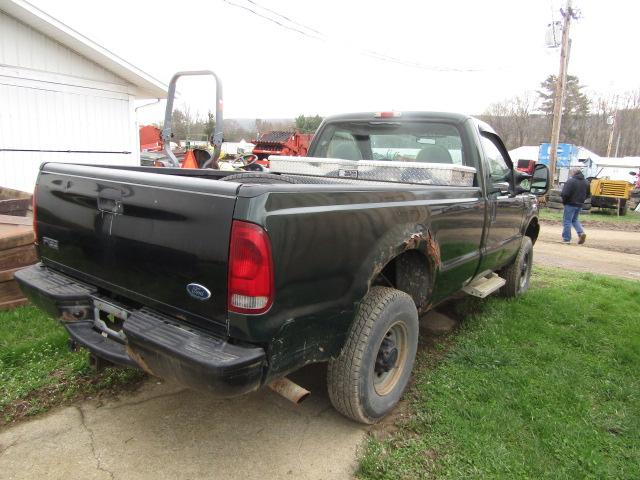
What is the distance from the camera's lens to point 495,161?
470 cm

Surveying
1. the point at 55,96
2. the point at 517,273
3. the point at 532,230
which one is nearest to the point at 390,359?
the point at 517,273

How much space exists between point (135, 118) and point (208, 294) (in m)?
9.09

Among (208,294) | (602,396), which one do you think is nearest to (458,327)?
(602,396)

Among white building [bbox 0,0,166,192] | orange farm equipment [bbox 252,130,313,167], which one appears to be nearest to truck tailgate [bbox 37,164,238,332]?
white building [bbox 0,0,166,192]

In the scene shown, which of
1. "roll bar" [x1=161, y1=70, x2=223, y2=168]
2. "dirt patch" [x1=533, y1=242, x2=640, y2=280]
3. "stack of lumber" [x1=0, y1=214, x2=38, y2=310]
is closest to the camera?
"stack of lumber" [x1=0, y1=214, x2=38, y2=310]

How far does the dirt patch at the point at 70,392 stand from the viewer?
282 cm

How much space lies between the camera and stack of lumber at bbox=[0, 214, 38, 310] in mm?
4082

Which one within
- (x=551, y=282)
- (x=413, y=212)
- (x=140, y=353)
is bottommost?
(x=551, y=282)

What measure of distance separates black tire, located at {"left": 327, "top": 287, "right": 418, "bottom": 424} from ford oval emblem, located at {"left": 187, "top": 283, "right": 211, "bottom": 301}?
880 millimetres

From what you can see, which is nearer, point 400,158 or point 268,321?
point 268,321

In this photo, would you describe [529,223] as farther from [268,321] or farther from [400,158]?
[268,321]

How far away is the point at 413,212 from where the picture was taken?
2916 mm

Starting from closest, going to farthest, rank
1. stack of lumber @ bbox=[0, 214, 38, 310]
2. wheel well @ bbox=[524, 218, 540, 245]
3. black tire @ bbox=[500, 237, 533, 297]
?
stack of lumber @ bbox=[0, 214, 38, 310]
black tire @ bbox=[500, 237, 533, 297]
wheel well @ bbox=[524, 218, 540, 245]

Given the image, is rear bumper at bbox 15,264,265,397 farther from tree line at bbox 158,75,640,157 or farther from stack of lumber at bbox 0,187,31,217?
tree line at bbox 158,75,640,157
